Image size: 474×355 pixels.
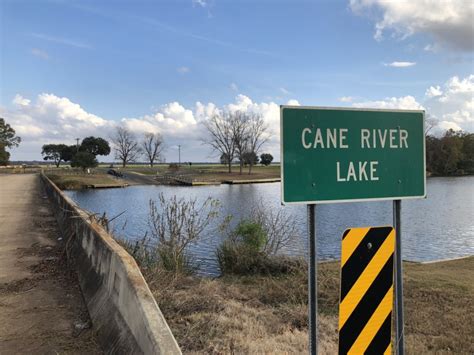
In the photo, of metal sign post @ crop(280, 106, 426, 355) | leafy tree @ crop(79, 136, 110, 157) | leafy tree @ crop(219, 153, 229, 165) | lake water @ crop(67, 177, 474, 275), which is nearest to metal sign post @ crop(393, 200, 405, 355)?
metal sign post @ crop(280, 106, 426, 355)

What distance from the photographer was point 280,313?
6.23 metres

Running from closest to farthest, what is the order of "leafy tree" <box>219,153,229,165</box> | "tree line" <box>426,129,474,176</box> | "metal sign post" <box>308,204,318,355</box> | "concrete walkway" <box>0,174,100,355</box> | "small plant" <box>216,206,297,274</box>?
"metal sign post" <box>308,204,318,355</box>
"concrete walkway" <box>0,174,100,355</box>
"small plant" <box>216,206,297,274</box>
"tree line" <box>426,129,474,176</box>
"leafy tree" <box>219,153,229,165</box>

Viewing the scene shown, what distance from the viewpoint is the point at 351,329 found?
2451mm

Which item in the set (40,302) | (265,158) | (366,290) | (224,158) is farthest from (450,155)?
(366,290)

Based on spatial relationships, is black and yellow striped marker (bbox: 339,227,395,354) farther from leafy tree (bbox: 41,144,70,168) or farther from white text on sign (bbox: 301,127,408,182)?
leafy tree (bbox: 41,144,70,168)

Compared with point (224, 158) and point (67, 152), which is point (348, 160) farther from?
point (67, 152)

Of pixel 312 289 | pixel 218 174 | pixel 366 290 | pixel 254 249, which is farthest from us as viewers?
pixel 218 174

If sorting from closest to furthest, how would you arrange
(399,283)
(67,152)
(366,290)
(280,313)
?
1. (366,290)
2. (399,283)
3. (280,313)
4. (67,152)

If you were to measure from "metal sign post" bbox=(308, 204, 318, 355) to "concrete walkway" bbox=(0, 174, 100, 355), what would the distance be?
2783 millimetres

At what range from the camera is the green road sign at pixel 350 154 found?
2.40 meters

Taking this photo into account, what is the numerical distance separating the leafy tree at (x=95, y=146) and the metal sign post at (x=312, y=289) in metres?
123

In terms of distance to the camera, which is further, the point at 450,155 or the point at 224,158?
the point at 224,158

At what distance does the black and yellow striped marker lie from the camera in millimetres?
2439

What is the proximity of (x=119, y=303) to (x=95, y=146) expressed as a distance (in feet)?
397
